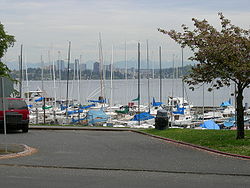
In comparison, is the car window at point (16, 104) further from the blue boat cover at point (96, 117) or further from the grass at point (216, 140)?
the blue boat cover at point (96, 117)

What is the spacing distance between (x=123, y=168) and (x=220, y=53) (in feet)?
21.8

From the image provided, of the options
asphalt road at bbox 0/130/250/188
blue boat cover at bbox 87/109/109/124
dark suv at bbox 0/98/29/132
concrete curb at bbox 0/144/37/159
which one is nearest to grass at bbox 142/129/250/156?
asphalt road at bbox 0/130/250/188

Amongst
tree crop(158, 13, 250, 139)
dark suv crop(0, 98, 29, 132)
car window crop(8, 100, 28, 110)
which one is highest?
tree crop(158, 13, 250, 139)

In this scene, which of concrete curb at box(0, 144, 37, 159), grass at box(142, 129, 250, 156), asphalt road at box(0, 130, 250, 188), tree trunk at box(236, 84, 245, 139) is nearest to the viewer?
asphalt road at box(0, 130, 250, 188)

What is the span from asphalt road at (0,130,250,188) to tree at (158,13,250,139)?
305cm

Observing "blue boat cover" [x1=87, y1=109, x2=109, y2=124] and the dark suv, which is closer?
the dark suv

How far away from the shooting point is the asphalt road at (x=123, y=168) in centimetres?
1166

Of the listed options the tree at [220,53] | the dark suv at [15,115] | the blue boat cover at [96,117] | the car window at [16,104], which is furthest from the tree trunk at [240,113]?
the blue boat cover at [96,117]

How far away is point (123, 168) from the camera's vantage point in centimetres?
1403

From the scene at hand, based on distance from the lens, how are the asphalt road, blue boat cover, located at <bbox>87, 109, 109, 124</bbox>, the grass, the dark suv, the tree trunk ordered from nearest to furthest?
the asphalt road → the grass → the tree trunk → the dark suv → blue boat cover, located at <bbox>87, 109, 109, 124</bbox>

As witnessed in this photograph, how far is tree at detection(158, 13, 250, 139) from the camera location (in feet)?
59.7

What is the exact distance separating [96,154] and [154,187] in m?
6.68

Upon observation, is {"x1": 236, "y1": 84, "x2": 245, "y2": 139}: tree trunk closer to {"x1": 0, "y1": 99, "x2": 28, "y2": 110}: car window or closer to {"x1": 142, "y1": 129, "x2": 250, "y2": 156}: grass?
{"x1": 142, "y1": 129, "x2": 250, "y2": 156}: grass

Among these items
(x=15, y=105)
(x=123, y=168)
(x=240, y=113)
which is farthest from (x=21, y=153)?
(x=15, y=105)
